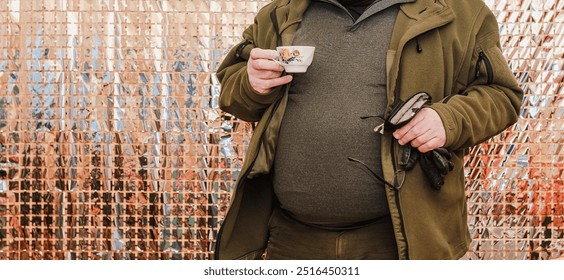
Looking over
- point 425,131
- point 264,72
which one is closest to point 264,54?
point 264,72

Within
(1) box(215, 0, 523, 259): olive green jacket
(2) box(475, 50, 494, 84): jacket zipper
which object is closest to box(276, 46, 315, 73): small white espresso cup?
(1) box(215, 0, 523, 259): olive green jacket

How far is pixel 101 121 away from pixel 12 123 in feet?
1.05

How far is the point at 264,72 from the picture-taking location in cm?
134

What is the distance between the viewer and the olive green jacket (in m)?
1.32

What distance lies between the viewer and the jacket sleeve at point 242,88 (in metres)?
1.41

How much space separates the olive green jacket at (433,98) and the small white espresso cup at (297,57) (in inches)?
4.1

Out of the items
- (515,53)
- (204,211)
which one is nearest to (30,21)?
(204,211)

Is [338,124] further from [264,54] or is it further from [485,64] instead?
[485,64]

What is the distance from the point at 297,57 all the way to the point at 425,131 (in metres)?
0.28

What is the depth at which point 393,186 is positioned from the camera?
1.31 metres

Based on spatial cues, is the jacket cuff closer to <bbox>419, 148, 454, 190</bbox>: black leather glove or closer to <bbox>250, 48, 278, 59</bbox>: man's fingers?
<bbox>250, 48, 278, 59</bbox>: man's fingers

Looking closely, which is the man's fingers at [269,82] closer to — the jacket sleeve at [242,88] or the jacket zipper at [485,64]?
the jacket sleeve at [242,88]

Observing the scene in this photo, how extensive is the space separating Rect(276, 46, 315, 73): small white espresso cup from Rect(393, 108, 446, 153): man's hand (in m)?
0.22

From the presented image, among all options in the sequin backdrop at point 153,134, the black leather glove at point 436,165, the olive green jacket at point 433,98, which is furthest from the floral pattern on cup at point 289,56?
the sequin backdrop at point 153,134
